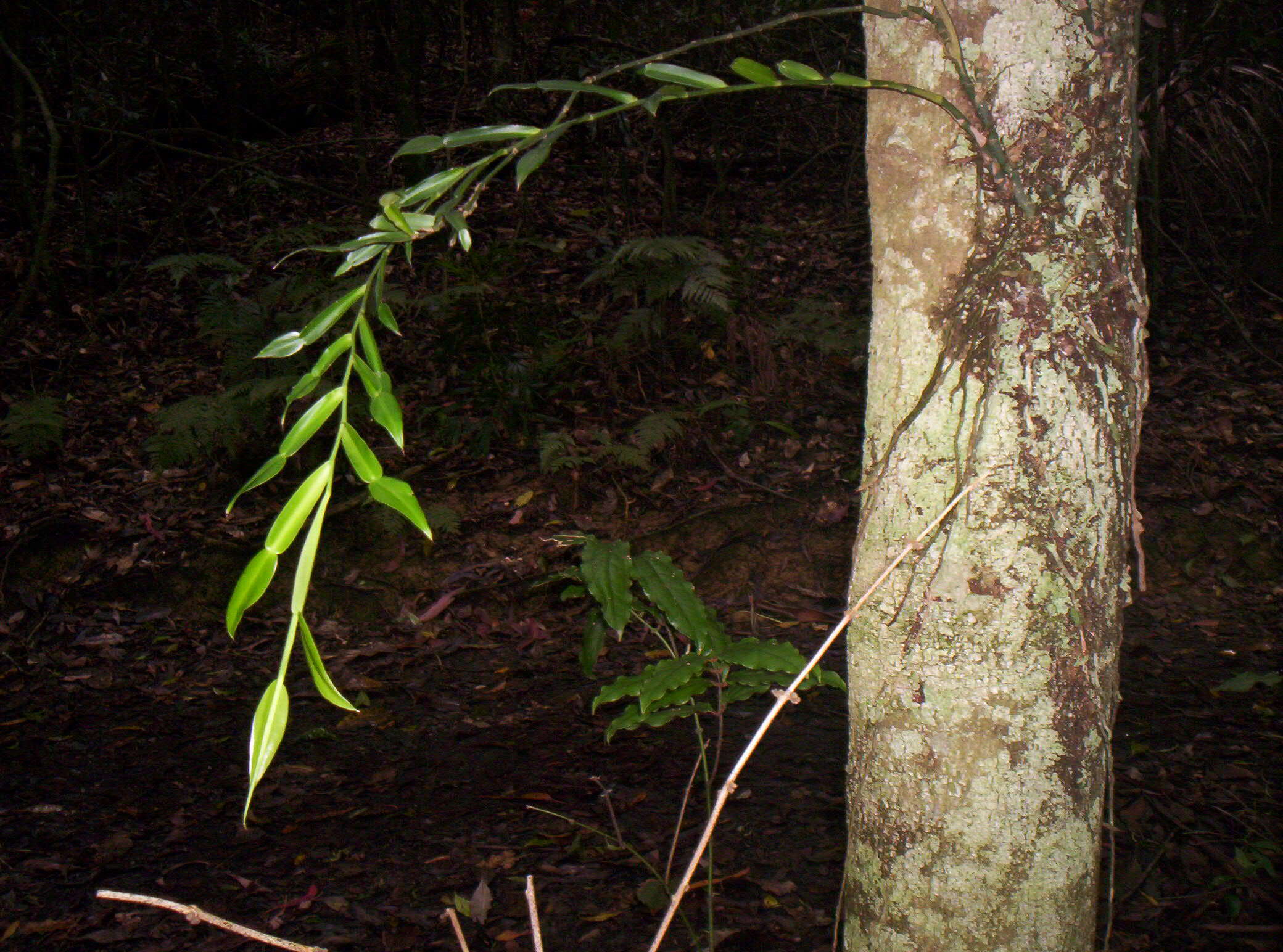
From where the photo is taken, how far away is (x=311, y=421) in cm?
97

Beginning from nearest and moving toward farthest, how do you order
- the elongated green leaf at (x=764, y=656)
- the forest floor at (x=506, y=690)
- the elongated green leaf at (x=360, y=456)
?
the elongated green leaf at (x=360, y=456) → the elongated green leaf at (x=764, y=656) → the forest floor at (x=506, y=690)

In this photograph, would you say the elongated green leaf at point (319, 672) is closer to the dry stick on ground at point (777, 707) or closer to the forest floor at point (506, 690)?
the dry stick on ground at point (777, 707)

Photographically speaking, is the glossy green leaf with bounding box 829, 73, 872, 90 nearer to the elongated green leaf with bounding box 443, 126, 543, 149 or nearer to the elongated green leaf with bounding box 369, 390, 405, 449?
the elongated green leaf with bounding box 443, 126, 543, 149

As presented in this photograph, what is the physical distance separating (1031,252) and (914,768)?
712mm

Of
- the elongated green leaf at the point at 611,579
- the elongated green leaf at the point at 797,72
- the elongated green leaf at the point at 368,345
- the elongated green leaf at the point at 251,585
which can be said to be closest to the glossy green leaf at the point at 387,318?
the elongated green leaf at the point at 368,345

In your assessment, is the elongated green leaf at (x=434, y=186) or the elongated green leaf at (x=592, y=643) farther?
the elongated green leaf at (x=592, y=643)

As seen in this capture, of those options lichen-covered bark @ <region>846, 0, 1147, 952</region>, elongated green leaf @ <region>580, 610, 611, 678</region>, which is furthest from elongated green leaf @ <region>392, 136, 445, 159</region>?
elongated green leaf @ <region>580, 610, 611, 678</region>

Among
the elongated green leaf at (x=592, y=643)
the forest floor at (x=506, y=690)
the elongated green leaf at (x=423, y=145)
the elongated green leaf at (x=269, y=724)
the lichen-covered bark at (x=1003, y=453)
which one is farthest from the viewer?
the forest floor at (x=506, y=690)

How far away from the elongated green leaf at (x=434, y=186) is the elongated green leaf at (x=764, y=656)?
3.72ft

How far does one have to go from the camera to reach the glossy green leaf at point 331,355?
949 millimetres

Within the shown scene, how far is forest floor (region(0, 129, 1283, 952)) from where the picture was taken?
231cm

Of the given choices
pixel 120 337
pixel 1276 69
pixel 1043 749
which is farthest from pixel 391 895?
pixel 1276 69

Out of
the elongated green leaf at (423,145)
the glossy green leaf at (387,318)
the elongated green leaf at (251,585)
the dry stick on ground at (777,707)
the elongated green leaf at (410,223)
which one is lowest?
the dry stick on ground at (777,707)

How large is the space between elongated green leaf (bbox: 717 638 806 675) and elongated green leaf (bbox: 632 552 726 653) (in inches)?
1.4
